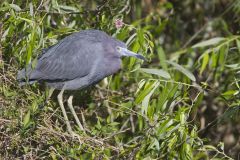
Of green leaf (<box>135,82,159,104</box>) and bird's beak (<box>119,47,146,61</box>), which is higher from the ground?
bird's beak (<box>119,47,146,61</box>)

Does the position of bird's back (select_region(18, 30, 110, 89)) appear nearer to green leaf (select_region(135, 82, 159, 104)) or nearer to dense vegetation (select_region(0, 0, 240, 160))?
dense vegetation (select_region(0, 0, 240, 160))

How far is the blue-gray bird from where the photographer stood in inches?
152

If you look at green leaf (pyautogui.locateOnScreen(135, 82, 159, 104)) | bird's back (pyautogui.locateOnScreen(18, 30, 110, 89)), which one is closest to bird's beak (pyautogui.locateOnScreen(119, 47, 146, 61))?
bird's back (pyautogui.locateOnScreen(18, 30, 110, 89))

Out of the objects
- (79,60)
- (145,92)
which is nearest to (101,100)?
(79,60)

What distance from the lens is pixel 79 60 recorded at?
3.91 metres

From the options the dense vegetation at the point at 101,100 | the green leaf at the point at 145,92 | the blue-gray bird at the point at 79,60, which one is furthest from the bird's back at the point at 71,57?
the green leaf at the point at 145,92

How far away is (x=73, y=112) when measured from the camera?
402cm

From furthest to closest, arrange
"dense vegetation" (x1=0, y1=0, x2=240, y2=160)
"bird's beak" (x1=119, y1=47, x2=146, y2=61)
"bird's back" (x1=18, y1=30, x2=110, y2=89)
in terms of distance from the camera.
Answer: "bird's back" (x1=18, y1=30, x2=110, y2=89) < "bird's beak" (x1=119, y1=47, x2=146, y2=61) < "dense vegetation" (x1=0, y1=0, x2=240, y2=160)

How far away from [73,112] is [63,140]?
0.56 meters

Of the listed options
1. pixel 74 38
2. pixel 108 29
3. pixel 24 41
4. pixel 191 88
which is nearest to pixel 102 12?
pixel 108 29

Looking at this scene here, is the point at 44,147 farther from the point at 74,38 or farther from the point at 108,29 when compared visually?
the point at 108,29

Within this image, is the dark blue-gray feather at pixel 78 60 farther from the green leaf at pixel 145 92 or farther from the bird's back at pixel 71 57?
the green leaf at pixel 145 92

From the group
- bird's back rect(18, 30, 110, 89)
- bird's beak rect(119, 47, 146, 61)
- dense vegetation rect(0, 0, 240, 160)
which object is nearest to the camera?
dense vegetation rect(0, 0, 240, 160)

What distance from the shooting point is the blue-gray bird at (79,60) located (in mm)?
3859
